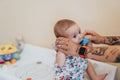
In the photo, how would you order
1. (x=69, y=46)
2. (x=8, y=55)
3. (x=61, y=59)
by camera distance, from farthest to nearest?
(x=8, y=55), (x=61, y=59), (x=69, y=46)

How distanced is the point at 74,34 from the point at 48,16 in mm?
577

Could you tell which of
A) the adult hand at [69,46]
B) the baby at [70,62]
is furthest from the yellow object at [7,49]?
the adult hand at [69,46]

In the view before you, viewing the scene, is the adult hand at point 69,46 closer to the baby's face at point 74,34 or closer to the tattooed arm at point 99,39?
the baby's face at point 74,34

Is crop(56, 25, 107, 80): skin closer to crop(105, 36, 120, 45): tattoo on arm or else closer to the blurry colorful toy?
crop(105, 36, 120, 45): tattoo on arm

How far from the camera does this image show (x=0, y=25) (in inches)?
69.8

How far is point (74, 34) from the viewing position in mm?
883

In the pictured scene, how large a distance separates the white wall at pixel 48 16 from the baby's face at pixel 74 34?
13.3 inches

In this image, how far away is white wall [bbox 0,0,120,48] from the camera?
1.15 metres

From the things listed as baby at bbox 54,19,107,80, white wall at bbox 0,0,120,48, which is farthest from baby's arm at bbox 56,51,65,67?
white wall at bbox 0,0,120,48

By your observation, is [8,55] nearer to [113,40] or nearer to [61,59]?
[61,59]

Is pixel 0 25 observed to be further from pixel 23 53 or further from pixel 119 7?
pixel 119 7

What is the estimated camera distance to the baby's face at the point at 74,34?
2.85ft

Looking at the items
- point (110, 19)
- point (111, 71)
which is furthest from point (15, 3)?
point (111, 71)

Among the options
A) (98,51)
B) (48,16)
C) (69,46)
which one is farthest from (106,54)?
(48,16)
